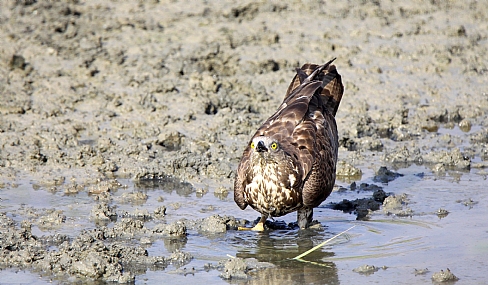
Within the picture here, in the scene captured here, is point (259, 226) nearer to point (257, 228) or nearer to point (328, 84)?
point (257, 228)

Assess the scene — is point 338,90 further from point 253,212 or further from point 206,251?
point 206,251

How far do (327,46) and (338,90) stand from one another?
4729mm

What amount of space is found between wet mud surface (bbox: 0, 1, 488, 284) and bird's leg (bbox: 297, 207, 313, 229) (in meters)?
0.09

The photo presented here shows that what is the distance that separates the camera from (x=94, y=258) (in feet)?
20.9

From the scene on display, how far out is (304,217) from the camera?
7.80 meters

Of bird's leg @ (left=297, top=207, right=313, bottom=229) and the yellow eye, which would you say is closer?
the yellow eye

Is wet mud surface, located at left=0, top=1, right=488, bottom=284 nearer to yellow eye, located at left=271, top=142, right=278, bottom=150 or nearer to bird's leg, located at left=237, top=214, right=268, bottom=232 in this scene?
bird's leg, located at left=237, top=214, right=268, bottom=232

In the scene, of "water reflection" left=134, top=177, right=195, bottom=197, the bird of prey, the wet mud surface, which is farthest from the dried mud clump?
"water reflection" left=134, top=177, right=195, bottom=197

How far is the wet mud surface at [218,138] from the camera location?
269 inches

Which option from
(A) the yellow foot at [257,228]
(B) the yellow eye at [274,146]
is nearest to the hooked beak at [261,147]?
(B) the yellow eye at [274,146]

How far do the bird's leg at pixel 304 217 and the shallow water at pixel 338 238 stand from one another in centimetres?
11

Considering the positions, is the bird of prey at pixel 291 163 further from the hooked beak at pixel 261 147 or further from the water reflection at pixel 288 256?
the water reflection at pixel 288 256

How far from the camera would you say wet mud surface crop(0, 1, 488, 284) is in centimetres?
684

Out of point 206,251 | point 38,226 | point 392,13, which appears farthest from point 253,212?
point 392,13
